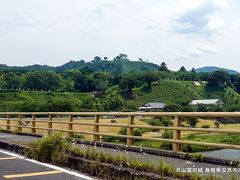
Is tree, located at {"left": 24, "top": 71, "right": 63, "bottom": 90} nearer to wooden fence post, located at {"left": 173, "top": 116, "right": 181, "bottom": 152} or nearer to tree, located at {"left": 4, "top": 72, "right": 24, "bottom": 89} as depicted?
tree, located at {"left": 4, "top": 72, "right": 24, "bottom": 89}

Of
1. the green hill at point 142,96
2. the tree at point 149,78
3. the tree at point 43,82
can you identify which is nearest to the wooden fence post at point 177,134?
the green hill at point 142,96

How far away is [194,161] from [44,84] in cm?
15493

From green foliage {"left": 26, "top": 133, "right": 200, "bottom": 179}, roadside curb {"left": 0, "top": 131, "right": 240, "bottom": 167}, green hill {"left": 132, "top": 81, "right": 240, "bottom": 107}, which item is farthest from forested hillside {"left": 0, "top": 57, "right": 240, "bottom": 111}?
green foliage {"left": 26, "top": 133, "right": 200, "bottom": 179}

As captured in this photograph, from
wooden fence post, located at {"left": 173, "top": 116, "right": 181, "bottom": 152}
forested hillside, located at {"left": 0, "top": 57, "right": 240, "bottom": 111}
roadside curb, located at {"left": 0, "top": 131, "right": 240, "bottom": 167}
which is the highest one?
forested hillside, located at {"left": 0, "top": 57, "right": 240, "bottom": 111}

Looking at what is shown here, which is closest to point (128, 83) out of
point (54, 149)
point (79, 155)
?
point (54, 149)

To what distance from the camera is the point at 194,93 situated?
5920 inches

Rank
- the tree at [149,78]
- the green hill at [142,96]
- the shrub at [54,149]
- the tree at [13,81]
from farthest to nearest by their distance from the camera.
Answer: the tree at [149,78] → the tree at [13,81] → the green hill at [142,96] → the shrub at [54,149]

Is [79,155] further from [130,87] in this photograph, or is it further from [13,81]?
[13,81]

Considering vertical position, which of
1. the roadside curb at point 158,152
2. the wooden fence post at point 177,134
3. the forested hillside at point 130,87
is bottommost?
the roadside curb at point 158,152

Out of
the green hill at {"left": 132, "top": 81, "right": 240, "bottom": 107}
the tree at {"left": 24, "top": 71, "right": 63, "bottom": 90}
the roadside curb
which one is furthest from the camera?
the tree at {"left": 24, "top": 71, "right": 63, "bottom": 90}

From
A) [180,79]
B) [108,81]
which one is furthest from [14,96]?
[180,79]

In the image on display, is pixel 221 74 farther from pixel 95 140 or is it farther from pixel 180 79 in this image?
pixel 95 140

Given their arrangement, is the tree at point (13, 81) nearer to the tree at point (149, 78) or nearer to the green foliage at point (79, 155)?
the tree at point (149, 78)

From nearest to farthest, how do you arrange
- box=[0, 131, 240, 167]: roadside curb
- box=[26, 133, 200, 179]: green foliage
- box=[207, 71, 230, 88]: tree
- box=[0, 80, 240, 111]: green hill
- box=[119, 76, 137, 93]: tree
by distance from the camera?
box=[26, 133, 200, 179]: green foliage → box=[0, 131, 240, 167]: roadside curb → box=[0, 80, 240, 111]: green hill → box=[119, 76, 137, 93]: tree → box=[207, 71, 230, 88]: tree
